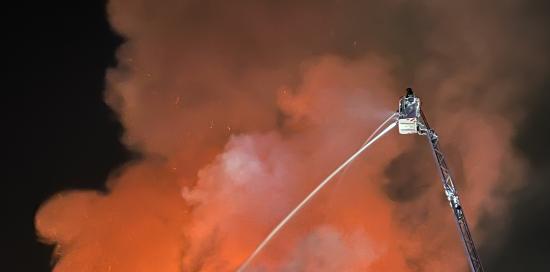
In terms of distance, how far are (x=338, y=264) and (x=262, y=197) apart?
505cm

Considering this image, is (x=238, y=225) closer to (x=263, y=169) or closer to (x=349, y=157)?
(x=263, y=169)

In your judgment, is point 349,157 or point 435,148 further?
point 349,157

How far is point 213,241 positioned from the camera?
27891 mm

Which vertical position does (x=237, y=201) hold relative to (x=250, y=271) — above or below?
above

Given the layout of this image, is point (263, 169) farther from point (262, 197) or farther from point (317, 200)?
point (317, 200)

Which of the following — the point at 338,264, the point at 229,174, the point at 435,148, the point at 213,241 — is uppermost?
the point at 229,174

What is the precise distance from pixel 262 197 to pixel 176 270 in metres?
5.94

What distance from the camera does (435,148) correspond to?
51.1 feet

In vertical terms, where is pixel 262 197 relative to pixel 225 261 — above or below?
above

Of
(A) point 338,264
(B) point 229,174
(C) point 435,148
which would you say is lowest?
(C) point 435,148

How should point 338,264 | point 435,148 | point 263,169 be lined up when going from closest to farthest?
point 435,148 < point 338,264 < point 263,169

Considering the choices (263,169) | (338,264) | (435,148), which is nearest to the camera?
(435,148)

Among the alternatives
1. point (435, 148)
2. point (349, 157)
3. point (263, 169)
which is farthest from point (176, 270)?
point (435, 148)

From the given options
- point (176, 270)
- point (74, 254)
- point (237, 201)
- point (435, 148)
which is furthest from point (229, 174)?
point (435, 148)
